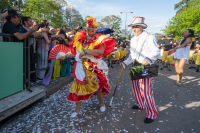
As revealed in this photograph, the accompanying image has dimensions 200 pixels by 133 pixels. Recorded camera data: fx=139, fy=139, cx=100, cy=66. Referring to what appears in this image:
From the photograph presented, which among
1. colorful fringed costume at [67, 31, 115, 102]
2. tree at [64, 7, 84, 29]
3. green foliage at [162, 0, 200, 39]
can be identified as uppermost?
tree at [64, 7, 84, 29]

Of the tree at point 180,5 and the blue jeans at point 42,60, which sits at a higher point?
the tree at point 180,5

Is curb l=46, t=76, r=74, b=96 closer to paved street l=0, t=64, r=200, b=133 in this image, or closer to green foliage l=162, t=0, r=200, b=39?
paved street l=0, t=64, r=200, b=133

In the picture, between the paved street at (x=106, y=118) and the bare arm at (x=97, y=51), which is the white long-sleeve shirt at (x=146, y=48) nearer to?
the bare arm at (x=97, y=51)

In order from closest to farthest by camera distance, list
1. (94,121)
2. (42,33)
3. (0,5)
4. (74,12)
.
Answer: (94,121) < (42,33) < (0,5) < (74,12)

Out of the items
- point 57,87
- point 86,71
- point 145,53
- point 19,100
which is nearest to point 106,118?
point 86,71

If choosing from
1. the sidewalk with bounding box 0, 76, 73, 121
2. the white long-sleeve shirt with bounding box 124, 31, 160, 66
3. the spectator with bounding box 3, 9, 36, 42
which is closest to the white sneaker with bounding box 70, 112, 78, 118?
the sidewalk with bounding box 0, 76, 73, 121

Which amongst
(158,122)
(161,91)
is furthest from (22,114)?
(161,91)

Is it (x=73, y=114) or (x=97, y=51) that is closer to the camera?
(x=97, y=51)

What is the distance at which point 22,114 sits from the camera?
114 inches

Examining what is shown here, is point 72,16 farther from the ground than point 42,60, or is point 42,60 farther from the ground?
point 72,16

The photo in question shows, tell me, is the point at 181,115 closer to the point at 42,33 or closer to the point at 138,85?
the point at 138,85

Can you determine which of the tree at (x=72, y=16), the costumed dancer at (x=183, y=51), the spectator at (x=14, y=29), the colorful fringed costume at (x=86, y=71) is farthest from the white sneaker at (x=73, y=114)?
the tree at (x=72, y=16)

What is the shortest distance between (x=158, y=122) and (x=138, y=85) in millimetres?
808

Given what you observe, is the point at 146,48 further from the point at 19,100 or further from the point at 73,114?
the point at 19,100
